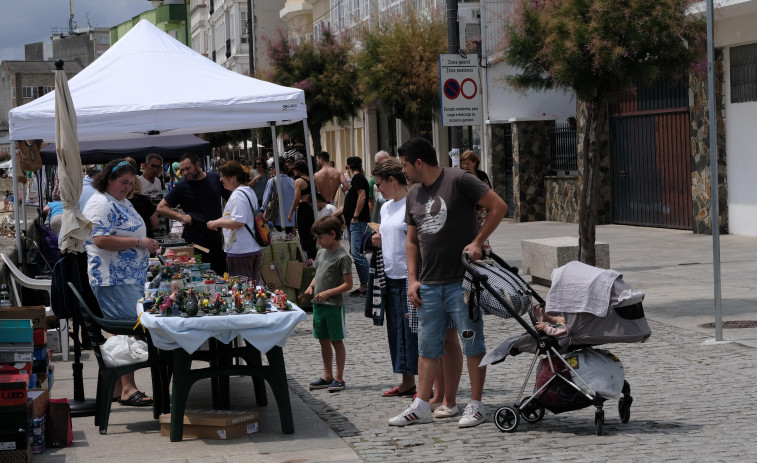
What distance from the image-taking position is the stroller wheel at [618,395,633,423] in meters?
7.23

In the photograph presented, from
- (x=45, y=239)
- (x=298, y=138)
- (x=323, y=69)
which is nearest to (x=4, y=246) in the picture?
(x=45, y=239)

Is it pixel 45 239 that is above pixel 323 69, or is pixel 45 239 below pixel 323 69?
below

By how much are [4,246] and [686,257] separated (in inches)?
374

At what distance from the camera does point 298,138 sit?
41.5 m

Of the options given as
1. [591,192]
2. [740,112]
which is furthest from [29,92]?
[591,192]

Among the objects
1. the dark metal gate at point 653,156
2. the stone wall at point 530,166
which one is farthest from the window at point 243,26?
the dark metal gate at point 653,156

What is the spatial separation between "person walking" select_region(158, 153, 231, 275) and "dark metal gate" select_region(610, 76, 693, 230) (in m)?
11.2

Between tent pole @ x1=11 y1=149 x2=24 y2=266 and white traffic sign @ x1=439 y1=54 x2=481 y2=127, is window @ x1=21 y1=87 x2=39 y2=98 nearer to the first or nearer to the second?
tent pole @ x1=11 y1=149 x2=24 y2=266

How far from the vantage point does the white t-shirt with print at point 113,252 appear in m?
8.45

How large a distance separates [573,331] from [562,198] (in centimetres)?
1842

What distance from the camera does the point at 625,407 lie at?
7234 mm

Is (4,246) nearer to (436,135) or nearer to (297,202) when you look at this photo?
(297,202)

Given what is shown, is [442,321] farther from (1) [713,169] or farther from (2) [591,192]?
(2) [591,192]

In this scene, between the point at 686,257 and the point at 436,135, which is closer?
the point at 686,257
